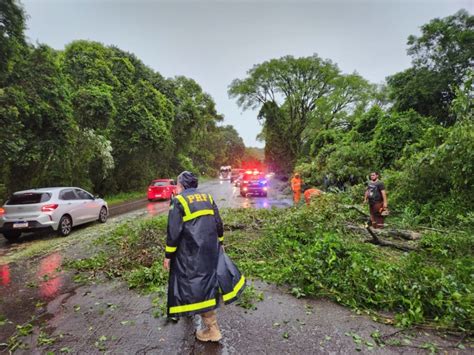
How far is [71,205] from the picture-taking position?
8898mm

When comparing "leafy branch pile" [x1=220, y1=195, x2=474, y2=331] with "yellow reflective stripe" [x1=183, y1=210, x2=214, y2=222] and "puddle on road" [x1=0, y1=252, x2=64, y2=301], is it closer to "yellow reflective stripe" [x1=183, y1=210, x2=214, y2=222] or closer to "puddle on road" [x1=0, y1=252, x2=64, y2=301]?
"yellow reflective stripe" [x1=183, y1=210, x2=214, y2=222]

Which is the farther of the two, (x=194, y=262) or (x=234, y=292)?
(x=234, y=292)

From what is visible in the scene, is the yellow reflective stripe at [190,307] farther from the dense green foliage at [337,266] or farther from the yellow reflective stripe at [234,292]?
the dense green foliage at [337,266]

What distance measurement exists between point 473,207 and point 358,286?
209 inches

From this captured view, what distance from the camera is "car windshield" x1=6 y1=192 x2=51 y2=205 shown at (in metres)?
7.89

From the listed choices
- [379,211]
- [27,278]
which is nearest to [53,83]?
[27,278]

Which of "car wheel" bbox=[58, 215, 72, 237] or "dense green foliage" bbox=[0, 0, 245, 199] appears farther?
"dense green foliage" bbox=[0, 0, 245, 199]

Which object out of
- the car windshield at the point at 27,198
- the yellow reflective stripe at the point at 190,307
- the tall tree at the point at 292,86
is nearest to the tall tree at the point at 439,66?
the tall tree at the point at 292,86

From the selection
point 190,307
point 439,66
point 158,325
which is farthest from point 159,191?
point 439,66

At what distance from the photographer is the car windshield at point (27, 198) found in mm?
7887

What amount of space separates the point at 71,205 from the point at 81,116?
8.78 m

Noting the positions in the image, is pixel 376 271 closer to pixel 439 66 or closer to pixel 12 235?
pixel 12 235

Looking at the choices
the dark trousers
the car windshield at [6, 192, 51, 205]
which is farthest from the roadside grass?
the dark trousers

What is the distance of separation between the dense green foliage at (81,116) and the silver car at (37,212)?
2.48m
